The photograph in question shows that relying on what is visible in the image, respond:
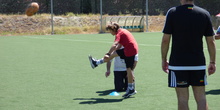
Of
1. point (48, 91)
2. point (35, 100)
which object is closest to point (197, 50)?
point (35, 100)

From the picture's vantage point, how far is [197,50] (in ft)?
18.6

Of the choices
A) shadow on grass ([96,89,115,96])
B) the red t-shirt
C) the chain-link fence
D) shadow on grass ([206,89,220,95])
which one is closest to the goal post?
the chain-link fence

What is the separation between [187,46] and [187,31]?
0.18m

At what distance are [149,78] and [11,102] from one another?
4.18 metres

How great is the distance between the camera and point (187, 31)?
18.3ft

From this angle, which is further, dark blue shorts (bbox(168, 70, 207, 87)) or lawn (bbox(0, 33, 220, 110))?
lawn (bbox(0, 33, 220, 110))

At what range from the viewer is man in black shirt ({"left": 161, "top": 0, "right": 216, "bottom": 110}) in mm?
5562

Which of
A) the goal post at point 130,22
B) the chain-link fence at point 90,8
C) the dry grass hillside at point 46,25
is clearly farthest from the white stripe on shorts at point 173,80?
the chain-link fence at point 90,8

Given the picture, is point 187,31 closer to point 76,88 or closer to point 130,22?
point 76,88

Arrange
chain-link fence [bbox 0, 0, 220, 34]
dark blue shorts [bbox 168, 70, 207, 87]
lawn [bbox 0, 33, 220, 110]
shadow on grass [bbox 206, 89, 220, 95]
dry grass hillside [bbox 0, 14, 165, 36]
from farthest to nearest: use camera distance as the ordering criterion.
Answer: chain-link fence [bbox 0, 0, 220, 34] < dry grass hillside [bbox 0, 14, 165, 36] < shadow on grass [bbox 206, 89, 220, 95] < lawn [bbox 0, 33, 220, 110] < dark blue shorts [bbox 168, 70, 207, 87]

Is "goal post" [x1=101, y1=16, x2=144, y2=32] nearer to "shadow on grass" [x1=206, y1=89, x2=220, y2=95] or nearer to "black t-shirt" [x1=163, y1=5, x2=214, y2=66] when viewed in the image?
"shadow on grass" [x1=206, y1=89, x2=220, y2=95]

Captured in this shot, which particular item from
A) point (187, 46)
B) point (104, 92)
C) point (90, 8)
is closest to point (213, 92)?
point (104, 92)

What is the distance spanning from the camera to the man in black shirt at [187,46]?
556 cm

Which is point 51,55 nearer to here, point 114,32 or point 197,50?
point 114,32
